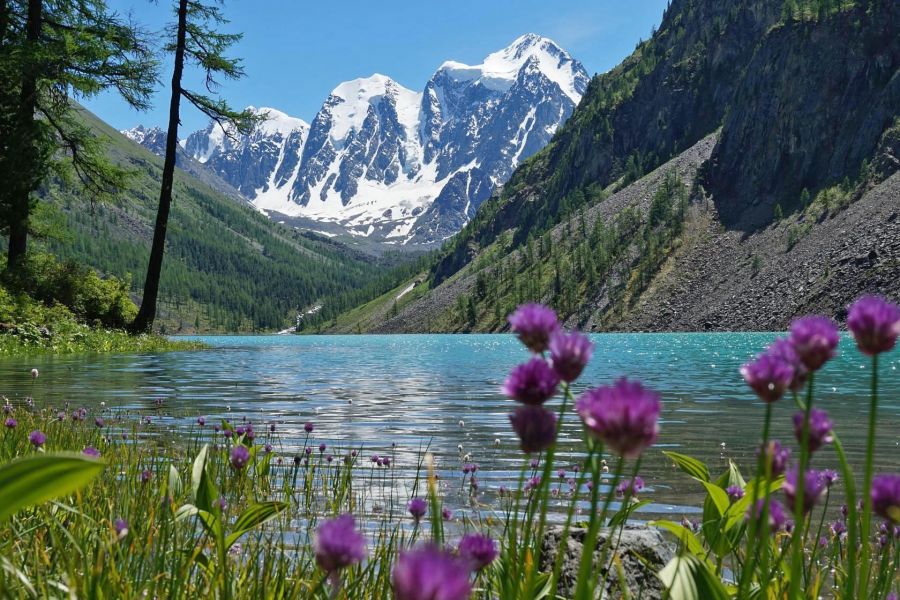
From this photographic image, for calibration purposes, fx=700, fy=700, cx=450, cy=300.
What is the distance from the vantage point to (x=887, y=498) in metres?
1.69

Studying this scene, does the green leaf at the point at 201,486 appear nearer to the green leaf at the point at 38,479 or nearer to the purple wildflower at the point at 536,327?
the green leaf at the point at 38,479

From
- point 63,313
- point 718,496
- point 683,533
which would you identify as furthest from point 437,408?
point 63,313

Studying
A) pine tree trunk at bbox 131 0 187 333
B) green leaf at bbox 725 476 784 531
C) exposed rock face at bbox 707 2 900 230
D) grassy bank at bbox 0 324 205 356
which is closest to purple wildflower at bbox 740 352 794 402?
green leaf at bbox 725 476 784 531

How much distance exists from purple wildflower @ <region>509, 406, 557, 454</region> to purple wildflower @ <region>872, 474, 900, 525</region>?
82cm

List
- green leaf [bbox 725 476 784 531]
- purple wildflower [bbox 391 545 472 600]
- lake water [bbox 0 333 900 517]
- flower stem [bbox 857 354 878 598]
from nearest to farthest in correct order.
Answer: purple wildflower [bbox 391 545 472 600]
flower stem [bbox 857 354 878 598]
green leaf [bbox 725 476 784 531]
lake water [bbox 0 333 900 517]

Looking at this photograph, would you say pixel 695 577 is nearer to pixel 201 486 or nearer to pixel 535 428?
pixel 535 428

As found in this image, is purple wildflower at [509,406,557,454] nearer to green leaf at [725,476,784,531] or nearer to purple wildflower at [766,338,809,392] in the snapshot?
purple wildflower at [766,338,809,392]

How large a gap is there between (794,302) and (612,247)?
51.2m

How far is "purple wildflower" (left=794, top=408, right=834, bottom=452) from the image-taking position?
1.58 m

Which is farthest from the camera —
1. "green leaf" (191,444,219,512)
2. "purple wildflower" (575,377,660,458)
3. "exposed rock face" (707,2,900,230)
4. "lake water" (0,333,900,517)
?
"exposed rock face" (707,2,900,230)

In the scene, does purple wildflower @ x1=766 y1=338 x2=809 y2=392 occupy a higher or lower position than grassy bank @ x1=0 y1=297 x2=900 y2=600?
higher

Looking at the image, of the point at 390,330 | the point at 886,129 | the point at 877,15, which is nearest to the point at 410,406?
the point at 886,129

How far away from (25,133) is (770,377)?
1065 inches

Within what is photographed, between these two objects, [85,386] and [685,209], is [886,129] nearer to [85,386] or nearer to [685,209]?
[685,209]
